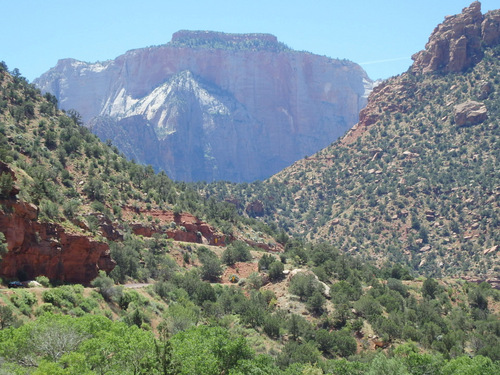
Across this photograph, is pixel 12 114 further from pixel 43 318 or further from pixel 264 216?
pixel 264 216

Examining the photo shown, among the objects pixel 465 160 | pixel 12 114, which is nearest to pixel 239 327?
pixel 12 114

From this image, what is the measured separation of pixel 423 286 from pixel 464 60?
82.7m

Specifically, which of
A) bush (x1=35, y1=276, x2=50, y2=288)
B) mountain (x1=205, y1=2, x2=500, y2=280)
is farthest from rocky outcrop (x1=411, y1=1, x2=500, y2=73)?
bush (x1=35, y1=276, x2=50, y2=288)

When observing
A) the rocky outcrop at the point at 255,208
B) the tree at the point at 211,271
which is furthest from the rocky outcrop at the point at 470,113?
the tree at the point at 211,271

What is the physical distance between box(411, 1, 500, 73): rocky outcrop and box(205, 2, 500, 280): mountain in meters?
0.24

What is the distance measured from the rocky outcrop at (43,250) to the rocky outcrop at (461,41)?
107m

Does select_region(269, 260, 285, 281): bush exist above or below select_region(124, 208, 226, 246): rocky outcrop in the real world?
below

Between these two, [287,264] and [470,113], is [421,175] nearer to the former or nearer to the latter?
[470,113]

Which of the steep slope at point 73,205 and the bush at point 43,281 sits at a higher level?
the steep slope at point 73,205

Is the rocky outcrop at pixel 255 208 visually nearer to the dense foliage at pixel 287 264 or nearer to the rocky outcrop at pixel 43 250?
the dense foliage at pixel 287 264

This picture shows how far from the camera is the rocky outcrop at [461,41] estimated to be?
129 meters

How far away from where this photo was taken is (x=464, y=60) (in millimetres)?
128875

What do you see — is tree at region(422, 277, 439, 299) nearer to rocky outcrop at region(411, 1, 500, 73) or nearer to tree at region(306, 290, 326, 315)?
tree at region(306, 290, 326, 315)

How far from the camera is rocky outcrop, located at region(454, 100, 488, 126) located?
11275 cm
